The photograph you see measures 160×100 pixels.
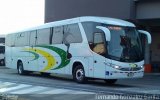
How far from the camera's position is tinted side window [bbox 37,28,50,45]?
80.7ft

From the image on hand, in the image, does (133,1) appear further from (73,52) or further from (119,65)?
(119,65)

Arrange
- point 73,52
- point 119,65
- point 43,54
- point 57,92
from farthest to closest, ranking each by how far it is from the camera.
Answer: point 43,54 < point 73,52 < point 119,65 < point 57,92

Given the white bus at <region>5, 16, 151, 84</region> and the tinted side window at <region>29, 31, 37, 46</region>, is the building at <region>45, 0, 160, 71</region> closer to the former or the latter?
the tinted side window at <region>29, 31, 37, 46</region>

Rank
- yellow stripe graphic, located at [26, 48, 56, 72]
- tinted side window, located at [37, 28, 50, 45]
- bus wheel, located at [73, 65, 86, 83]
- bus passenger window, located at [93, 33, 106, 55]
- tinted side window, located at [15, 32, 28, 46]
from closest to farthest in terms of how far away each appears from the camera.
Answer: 1. bus passenger window, located at [93, 33, 106, 55]
2. bus wheel, located at [73, 65, 86, 83]
3. yellow stripe graphic, located at [26, 48, 56, 72]
4. tinted side window, located at [37, 28, 50, 45]
5. tinted side window, located at [15, 32, 28, 46]

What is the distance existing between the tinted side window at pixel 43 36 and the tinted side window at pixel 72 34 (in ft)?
7.93

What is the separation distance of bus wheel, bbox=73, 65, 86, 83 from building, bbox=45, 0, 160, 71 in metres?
11.2

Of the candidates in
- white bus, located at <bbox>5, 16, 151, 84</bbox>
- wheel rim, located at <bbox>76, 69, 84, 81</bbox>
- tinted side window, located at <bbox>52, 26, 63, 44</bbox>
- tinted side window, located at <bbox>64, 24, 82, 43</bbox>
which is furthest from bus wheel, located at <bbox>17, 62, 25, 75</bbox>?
wheel rim, located at <bbox>76, 69, 84, 81</bbox>

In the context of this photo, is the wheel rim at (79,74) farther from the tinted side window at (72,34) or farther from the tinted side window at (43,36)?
the tinted side window at (43,36)

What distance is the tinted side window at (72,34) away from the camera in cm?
2094

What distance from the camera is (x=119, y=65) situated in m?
18.8

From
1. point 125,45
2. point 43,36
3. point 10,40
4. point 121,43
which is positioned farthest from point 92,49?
point 10,40

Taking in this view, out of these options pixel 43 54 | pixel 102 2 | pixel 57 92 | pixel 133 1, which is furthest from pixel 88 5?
pixel 57 92

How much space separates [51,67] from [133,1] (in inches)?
408

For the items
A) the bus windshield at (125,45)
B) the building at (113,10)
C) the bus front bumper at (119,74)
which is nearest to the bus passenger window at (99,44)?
the bus windshield at (125,45)
